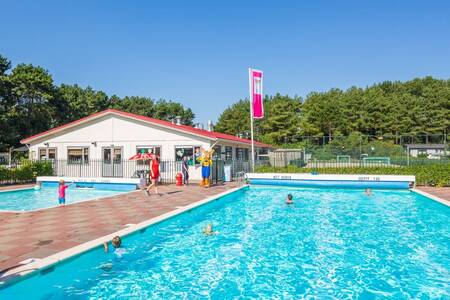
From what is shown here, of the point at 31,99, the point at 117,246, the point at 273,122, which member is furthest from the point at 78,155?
the point at 273,122

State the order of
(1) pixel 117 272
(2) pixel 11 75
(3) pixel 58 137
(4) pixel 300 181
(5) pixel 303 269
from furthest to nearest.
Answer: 1. (2) pixel 11 75
2. (3) pixel 58 137
3. (4) pixel 300 181
4. (5) pixel 303 269
5. (1) pixel 117 272

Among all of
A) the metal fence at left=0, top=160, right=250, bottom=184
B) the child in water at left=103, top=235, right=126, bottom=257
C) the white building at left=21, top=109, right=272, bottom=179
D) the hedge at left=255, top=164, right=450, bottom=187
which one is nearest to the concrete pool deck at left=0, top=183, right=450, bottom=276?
the child in water at left=103, top=235, right=126, bottom=257

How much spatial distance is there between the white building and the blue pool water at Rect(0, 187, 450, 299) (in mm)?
11287

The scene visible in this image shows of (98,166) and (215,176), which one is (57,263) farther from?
(98,166)

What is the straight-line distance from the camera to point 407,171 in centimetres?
1869

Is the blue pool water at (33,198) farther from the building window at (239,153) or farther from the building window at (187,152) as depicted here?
the building window at (239,153)

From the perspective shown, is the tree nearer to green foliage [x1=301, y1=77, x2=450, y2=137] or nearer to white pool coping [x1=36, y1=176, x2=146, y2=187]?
white pool coping [x1=36, y1=176, x2=146, y2=187]

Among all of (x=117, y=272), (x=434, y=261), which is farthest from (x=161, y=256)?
(x=434, y=261)

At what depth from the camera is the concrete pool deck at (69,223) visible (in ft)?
20.6

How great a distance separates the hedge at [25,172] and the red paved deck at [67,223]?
10.4 m

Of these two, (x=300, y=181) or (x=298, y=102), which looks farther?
(x=298, y=102)

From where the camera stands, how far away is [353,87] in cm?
7956

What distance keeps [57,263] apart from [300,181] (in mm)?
16077

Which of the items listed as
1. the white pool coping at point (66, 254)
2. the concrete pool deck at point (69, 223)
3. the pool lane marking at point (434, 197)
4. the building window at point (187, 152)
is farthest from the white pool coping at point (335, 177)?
the white pool coping at point (66, 254)
